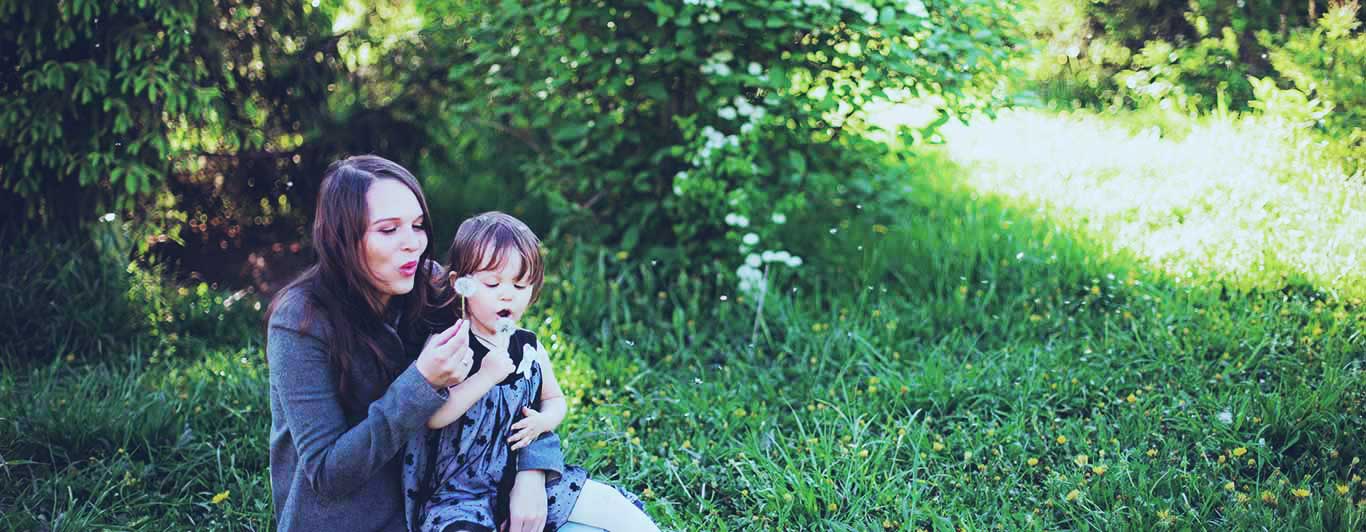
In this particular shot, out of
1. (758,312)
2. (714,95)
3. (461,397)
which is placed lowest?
(758,312)

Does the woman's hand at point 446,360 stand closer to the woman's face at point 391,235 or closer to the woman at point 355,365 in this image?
the woman at point 355,365

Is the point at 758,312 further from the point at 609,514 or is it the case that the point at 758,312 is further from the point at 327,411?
the point at 327,411

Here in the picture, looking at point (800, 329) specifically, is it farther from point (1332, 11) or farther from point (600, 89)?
point (1332, 11)

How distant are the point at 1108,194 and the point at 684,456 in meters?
2.52

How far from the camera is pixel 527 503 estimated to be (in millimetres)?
1949

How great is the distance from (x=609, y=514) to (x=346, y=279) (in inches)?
28.4

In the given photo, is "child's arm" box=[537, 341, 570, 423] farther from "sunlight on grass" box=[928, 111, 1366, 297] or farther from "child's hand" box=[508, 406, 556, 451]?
"sunlight on grass" box=[928, 111, 1366, 297]

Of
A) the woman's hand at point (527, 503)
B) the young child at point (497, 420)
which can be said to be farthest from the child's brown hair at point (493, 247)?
the woman's hand at point (527, 503)

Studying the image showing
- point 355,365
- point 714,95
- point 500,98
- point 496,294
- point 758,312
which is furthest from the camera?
point 500,98

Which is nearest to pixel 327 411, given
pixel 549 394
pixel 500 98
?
pixel 549 394

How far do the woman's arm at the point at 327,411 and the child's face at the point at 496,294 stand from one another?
252 mm

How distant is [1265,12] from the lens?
494cm

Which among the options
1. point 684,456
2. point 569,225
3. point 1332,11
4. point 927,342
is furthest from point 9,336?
point 1332,11

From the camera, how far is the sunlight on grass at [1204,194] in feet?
11.8
